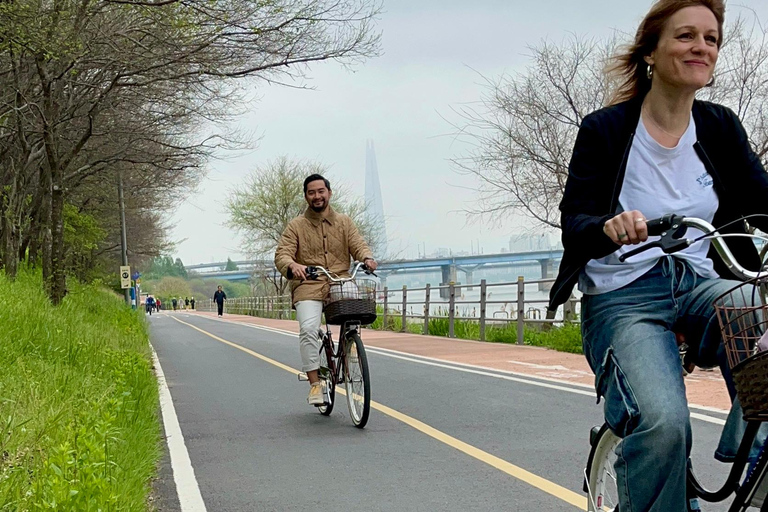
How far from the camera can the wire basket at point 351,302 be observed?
8062 millimetres

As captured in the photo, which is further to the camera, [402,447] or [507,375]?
[507,375]

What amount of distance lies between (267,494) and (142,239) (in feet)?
152

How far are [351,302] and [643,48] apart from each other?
5.16 meters

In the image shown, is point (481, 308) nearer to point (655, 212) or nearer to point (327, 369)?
point (327, 369)

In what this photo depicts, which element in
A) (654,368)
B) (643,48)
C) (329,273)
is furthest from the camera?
(329,273)

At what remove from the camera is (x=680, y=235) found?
8.97ft

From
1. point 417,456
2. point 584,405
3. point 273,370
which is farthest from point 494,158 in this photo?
point 417,456

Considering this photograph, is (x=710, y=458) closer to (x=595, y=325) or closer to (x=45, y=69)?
(x=595, y=325)

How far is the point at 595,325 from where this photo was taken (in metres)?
3.02

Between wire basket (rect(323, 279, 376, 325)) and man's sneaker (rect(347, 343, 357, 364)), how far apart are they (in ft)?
0.73

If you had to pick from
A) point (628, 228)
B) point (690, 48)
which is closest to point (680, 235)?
point (628, 228)

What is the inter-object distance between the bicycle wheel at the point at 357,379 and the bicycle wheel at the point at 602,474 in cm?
426

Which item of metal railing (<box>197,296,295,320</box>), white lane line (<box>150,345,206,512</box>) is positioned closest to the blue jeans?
white lane line (<box>150,345,206,512</box>)

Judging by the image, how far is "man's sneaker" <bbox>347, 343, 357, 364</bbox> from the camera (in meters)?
8.19
